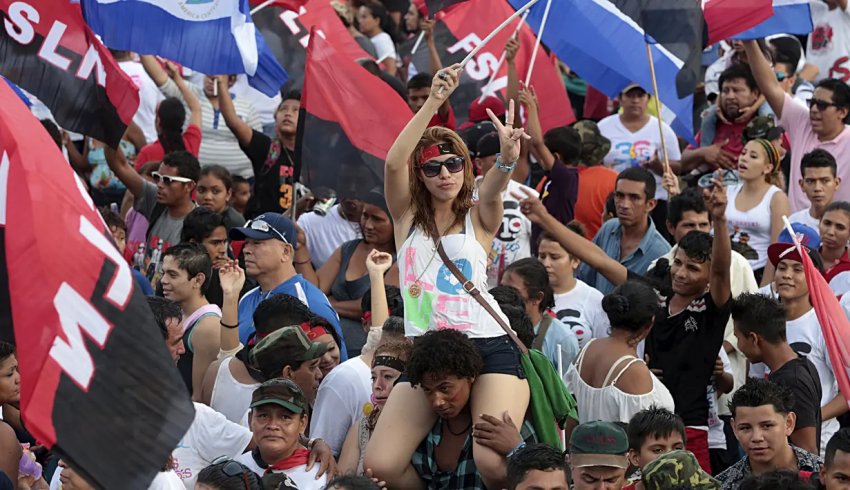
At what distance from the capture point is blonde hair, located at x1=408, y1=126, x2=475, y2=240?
6855 mm

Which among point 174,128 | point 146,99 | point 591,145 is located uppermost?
point 591,145

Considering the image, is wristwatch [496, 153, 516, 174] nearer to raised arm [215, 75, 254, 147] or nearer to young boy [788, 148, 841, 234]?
young boy [788, 148, 841, 234]

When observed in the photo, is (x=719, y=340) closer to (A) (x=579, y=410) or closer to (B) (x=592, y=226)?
(A) (x=579, y=410)

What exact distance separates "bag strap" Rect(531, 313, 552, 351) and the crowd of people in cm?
2

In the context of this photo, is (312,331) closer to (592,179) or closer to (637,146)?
(592,179)

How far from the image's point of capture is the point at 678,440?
282 inches

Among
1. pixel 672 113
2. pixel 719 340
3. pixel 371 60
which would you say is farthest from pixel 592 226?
pixel 719 340

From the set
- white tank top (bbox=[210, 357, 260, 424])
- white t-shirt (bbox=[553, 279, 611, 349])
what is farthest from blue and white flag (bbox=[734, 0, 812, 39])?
white tank top (bbox=[210, 357, 260, 424])

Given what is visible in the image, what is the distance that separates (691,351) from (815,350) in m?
0.73

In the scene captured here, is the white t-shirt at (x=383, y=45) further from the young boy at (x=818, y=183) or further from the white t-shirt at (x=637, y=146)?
the young boy at (x=818, y=183)

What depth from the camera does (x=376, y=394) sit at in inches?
288

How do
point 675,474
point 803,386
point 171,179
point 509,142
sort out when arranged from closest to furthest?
point 675,474 → point 509,142 → point 803,386 → point 171,179

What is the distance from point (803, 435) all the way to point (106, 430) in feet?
13.5

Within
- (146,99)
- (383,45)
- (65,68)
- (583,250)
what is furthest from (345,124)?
(383,45)
